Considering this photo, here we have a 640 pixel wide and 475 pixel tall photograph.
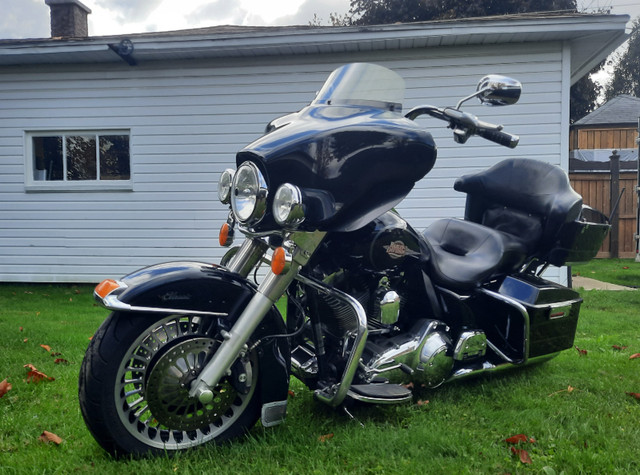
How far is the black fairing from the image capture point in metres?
2.19

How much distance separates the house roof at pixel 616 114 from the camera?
23172mm

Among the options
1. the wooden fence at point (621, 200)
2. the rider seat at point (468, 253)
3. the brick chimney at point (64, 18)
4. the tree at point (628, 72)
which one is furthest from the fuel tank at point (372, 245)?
the tree at point (628, 72)

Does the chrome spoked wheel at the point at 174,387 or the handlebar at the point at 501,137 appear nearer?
the chrome spoked wheel at the point at 174,387

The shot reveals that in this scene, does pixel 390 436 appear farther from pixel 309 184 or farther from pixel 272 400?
pixel 309 184

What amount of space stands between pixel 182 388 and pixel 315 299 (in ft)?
2.18

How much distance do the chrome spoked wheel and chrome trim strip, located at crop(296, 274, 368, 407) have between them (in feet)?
1.10

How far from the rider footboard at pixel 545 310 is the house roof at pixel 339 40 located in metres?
4.69

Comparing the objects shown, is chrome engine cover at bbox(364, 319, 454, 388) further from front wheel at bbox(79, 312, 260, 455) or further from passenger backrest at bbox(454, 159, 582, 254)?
passenger backrest at bbox(454, 159, 582, 254)

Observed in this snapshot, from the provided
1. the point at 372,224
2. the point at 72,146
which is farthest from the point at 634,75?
the point at 372,224

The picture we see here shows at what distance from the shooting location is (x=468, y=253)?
3.12 metres

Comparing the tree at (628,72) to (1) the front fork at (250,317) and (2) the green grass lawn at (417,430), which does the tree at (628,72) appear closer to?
(2) the green grass lawn at (417,430)

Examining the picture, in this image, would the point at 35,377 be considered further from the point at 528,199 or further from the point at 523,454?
the point at 528,199

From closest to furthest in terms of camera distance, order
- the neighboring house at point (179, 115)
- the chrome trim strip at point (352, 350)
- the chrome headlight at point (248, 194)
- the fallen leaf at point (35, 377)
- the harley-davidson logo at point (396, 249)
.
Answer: the chrome headlight at point (248, 194) < the chrome trim strip at point (352, 350) < the harley-davidson logo at point (396, 249) < the fallen leaf at point (35, 377) < the neighboring house at point (179, 115)

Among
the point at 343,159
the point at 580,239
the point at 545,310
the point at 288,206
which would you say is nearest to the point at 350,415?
the point at 288,206
